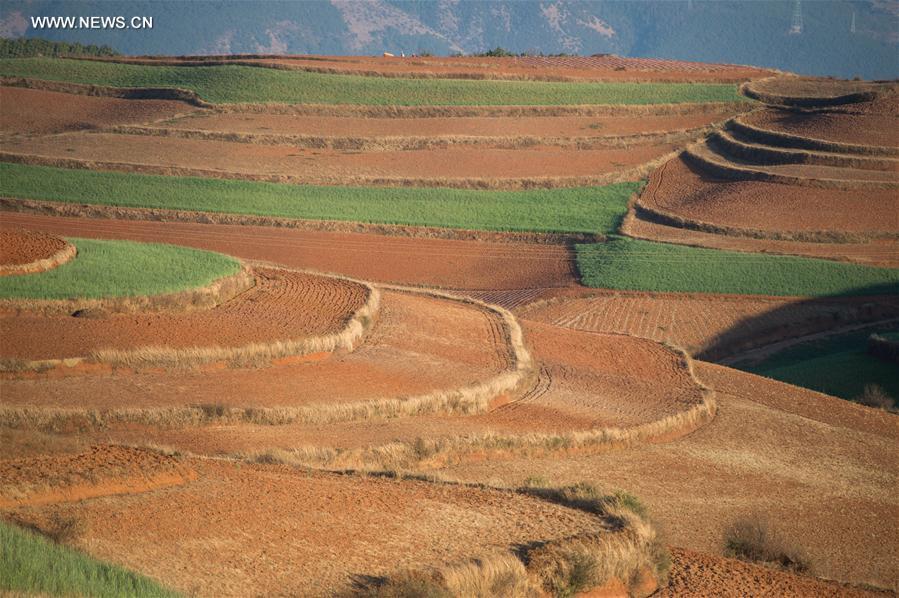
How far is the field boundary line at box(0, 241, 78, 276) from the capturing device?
26.0 m

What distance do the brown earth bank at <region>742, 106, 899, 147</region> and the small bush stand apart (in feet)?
97.6

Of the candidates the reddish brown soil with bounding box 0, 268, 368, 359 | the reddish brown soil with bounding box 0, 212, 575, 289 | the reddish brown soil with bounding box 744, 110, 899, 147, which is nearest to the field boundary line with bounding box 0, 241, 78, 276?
the reddish brown soil with bounding box 0, 268, 368, 359

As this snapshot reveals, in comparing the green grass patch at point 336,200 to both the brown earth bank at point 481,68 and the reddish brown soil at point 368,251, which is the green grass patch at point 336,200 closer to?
the reddish brown soil at point 368,251

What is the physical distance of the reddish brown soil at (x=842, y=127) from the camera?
5781 centimetres

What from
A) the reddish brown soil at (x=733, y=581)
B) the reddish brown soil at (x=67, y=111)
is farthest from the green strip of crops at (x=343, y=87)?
the reddish brown soil at (x=733, y=581)

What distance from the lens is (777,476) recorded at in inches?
826

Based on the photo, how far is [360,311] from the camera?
27.5 meters

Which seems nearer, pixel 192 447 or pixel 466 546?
pixel 466 546

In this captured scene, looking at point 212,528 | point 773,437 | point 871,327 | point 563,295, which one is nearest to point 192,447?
point 212,528

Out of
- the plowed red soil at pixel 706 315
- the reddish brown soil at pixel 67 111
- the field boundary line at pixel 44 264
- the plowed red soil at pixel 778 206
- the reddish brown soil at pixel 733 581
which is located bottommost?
the plowed red soil at pixel 706 315

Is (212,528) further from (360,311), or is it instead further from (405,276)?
(405,276)

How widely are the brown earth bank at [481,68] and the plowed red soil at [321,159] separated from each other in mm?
15119

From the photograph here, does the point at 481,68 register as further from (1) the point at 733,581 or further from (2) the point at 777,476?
(1) the point at 733,581

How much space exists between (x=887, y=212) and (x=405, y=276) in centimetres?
2183
